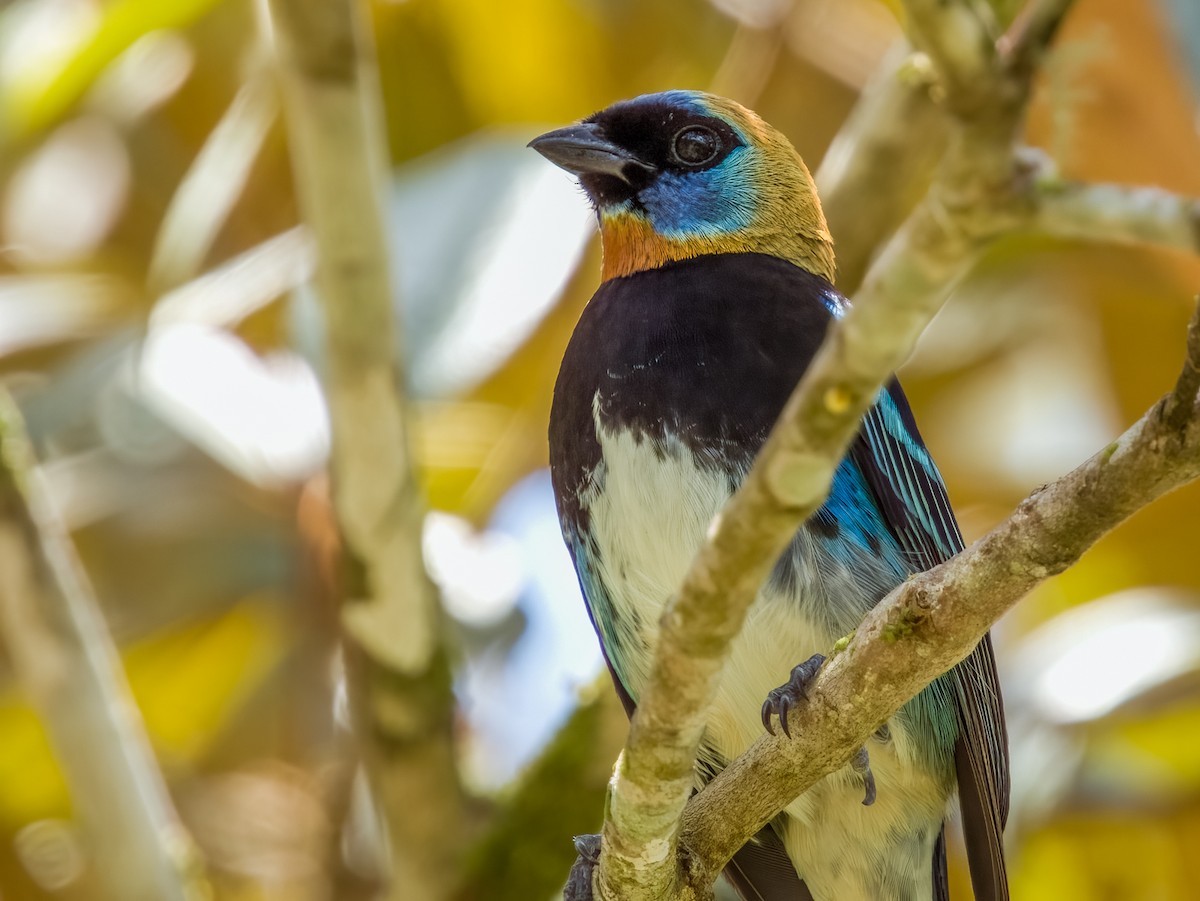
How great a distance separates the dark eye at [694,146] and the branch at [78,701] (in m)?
1.73

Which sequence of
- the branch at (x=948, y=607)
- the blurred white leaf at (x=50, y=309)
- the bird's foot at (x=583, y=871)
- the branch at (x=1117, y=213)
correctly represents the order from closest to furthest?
1. the branch at (x=1117, y=213)
2. the branch at (x=948, y=607)
3. the bird's foot at (x=583, y=871)
4. the blurred white leaf at (x=50, y=309)

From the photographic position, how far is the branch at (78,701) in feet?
12.0

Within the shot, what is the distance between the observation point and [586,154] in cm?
365

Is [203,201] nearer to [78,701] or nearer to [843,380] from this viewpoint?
[78,701]

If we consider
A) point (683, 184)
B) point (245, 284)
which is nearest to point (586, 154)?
point (683, 184)

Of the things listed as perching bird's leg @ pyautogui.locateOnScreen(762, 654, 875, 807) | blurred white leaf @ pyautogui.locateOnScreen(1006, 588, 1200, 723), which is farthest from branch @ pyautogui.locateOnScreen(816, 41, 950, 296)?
perching bird's leg @ pyautogui.locateOnScreen(762, 654, 875, 807)

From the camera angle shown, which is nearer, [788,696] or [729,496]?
[788,696]

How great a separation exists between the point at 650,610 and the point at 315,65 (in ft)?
4.25

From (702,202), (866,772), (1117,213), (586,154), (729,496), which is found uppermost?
(586,154)

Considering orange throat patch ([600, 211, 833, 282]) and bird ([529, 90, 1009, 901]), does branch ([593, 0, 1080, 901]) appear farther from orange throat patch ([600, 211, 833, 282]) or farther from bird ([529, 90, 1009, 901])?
A: orange throat patch ([600, 211, 833, 282])

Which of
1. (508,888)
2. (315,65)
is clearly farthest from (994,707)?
(315,65)

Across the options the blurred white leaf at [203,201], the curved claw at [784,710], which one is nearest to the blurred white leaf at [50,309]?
the blurred white leaf at [203,201]

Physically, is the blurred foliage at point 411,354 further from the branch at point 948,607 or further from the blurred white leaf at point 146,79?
the branch at point 948,607

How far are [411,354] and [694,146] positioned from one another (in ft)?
2.85
